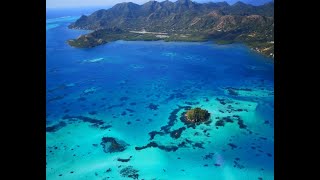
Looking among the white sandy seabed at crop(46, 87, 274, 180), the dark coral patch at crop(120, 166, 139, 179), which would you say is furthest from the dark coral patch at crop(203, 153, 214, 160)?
the dark coral patch at crop(120, 166, 139, 179)

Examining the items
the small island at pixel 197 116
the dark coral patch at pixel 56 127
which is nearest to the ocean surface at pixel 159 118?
the dark coral patch at pixel 56 127

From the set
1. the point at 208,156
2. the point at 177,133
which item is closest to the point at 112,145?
the point at 177,133

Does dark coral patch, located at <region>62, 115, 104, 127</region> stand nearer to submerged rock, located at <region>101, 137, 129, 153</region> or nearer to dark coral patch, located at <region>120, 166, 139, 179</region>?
submerged rock, located at <region>101, 137, 129, 153</region>

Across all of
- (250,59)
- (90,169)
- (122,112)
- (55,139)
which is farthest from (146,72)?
(90,169)

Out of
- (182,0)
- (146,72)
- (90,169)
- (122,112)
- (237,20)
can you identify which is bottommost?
(90,169)

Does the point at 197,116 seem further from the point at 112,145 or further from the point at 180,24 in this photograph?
the point at 180,24
